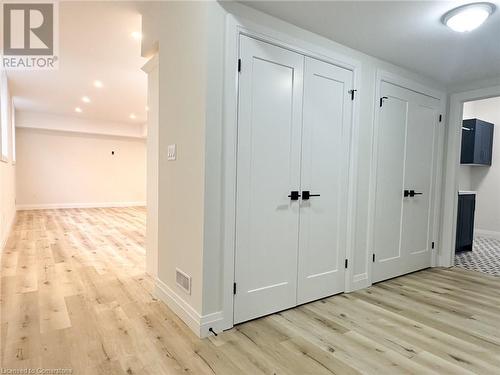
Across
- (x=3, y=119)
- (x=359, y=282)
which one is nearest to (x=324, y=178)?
(x=359, y=282)

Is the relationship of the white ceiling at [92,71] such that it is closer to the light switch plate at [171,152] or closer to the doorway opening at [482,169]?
the light switch plate at [171,152]

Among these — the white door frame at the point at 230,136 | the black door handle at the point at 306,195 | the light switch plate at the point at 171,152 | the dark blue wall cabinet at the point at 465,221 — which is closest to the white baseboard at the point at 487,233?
the dark blue wall cabinet at the point at 465,221

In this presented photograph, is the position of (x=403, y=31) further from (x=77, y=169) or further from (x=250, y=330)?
(x=77, y=169)

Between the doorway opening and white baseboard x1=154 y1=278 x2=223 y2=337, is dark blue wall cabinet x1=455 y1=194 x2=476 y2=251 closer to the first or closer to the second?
the doorway opening

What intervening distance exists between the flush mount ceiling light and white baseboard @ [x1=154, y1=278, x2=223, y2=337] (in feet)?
8.72

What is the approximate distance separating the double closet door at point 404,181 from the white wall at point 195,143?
1.09m

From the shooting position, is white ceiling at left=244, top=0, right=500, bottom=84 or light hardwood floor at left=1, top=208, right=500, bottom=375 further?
white ceiling at left=244, top=0, right=500, bottom=84

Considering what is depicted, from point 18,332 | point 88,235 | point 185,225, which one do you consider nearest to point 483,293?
point 185,225

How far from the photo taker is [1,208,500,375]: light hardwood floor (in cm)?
169

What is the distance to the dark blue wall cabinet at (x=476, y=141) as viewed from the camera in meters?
5.31

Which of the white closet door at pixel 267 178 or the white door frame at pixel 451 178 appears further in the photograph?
the white door frame at pixel 451 178

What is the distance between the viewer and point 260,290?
2.25 meters

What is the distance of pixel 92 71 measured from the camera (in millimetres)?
4508

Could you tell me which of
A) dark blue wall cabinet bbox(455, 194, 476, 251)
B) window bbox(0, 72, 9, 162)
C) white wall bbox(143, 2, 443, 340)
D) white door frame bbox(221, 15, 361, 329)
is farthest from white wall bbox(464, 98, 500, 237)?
window bbox(0, 72, 9, 162)
